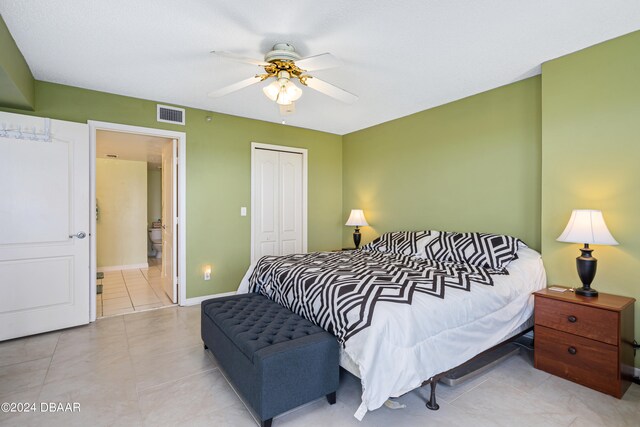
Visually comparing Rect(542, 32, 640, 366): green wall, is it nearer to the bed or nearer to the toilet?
the bed

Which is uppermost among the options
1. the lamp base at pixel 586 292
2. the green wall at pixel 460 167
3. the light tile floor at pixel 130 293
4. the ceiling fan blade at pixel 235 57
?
the ceiling fan blade at pixel 235 57

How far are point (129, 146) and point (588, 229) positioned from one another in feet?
19.0

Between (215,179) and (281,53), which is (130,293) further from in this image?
(281,53)

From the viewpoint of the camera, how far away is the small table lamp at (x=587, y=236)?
225 centimetres

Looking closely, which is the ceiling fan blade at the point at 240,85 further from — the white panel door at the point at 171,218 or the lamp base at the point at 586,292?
the lamp base at the point at 586,292

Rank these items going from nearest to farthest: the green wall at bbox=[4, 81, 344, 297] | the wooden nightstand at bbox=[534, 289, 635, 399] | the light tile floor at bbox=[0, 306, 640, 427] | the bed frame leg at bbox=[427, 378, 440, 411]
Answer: the light tile floor at bbox=[0, 306, 640, 427] < the bed frame leg at bbox=[427, 378, 440, 411] < the wooden nightstand at bbox=[534, 289, 635, 399] < the green wall at bbox=[4, 81, 344, 297]

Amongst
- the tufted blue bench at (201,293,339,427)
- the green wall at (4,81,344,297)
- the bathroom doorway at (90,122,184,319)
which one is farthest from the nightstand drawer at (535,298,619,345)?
the bathroom doorway at (90,122,184,319)

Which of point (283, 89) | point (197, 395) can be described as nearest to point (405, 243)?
point (283, 89)

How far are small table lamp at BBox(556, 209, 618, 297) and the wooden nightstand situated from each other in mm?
142

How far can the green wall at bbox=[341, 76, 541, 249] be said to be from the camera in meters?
3.09

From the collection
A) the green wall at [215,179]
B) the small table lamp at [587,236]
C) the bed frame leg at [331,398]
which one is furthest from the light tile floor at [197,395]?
the green wall at [215,179]

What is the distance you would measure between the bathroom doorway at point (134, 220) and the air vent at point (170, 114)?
16 centimetres

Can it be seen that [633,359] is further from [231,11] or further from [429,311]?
[231,11]

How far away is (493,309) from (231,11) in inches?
110
